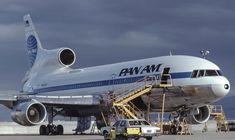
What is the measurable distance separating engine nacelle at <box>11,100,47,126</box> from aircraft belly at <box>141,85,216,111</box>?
752cm

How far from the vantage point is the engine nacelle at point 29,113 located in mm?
38750

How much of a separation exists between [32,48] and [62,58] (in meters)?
8.80

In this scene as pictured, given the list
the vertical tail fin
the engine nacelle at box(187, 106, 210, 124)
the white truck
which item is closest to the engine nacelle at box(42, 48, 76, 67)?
the vertical tail fin

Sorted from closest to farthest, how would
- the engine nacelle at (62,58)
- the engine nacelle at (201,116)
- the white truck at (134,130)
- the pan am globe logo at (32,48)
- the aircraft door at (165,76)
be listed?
1. the white truck at (134,130)
2. the aircraft door at (165,76)
3. the engine nacelle at (201,116)
4. the engine nacelle at (62,58)
5. the pan am globe logo at (32,48)

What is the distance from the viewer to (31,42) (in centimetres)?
5984

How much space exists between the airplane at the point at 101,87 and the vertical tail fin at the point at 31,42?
3.87 m

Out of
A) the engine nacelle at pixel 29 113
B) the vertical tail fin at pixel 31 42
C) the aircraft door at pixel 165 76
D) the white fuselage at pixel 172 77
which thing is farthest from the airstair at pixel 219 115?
the vertical tail fin at pixel 31 42

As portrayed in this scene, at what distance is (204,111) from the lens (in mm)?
41250

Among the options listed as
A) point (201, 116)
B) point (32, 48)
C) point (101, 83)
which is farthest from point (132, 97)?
point (32, 48)

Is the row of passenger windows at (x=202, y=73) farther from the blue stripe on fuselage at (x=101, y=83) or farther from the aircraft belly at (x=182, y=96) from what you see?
the aircraft belly at (x=182, y=96)

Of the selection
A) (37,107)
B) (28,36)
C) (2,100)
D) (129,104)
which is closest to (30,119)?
(37,107)

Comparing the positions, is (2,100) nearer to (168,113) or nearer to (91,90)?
(91,90)

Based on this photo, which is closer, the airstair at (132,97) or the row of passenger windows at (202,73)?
the row of passenger windows at (202,73)

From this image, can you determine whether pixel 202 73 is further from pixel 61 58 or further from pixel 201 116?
pixel 61 58
